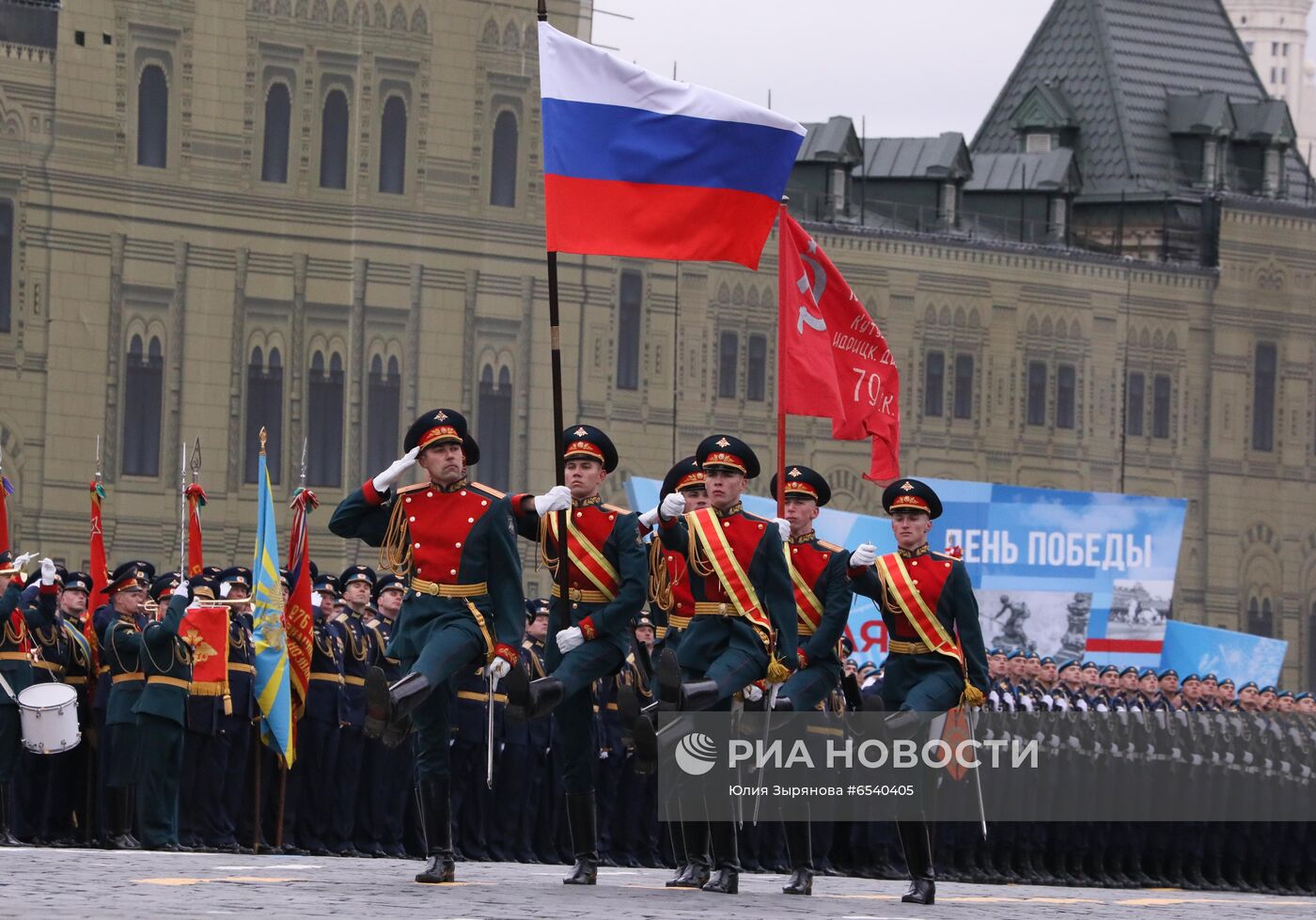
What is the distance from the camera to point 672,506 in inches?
471

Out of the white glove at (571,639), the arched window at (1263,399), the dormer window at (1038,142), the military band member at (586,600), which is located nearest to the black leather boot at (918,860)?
the military band member at (586,600)

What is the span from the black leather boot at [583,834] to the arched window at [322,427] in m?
20.0

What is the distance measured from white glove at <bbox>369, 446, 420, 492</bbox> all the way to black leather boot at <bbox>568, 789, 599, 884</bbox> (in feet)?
5.00

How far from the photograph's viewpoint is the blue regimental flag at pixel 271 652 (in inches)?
648

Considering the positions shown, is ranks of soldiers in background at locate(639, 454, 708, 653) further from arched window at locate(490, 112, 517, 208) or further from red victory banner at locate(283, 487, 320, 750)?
arched window at locate(490, 112, 517, 208)

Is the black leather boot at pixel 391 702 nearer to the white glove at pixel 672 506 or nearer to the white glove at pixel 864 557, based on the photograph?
the white glove at pixel 672 506

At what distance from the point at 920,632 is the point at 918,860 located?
3.45ft

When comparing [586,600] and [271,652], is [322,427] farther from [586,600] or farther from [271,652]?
[586,600]

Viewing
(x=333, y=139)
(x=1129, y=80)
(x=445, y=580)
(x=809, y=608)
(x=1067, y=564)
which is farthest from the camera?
(x=1129, y=80)

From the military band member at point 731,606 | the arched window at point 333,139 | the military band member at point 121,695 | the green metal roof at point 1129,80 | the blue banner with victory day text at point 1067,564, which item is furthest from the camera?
the green metal roof at point 1129,80

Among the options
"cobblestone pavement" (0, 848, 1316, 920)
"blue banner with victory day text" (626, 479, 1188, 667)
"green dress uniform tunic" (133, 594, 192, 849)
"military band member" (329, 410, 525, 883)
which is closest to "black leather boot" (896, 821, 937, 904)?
"cobblestone pavement" (0, 848, 1316, 920)

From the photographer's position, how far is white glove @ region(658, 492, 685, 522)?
1196cm

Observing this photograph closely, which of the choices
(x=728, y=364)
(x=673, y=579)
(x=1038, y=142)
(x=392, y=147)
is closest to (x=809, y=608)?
(x=673, y=579)

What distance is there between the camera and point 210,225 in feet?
103
